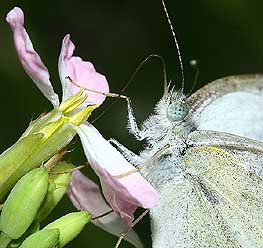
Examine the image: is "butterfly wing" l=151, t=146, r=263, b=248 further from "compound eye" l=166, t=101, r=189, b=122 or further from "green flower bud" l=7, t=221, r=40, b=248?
"green flower bud" l=7, t=221, r=40, b=248

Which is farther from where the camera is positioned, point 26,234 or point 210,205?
point 210,205

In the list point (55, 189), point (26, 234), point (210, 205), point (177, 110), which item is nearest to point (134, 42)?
point (177, 110)

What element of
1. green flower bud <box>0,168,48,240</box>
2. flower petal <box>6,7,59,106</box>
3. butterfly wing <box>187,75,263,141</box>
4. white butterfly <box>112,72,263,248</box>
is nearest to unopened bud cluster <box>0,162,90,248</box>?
green flower bud <box>0,168,48,240</box>

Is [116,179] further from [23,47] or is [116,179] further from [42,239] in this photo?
[23,47]

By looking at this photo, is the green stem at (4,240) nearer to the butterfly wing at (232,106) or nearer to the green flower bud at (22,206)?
the green flower bud at (22,206)

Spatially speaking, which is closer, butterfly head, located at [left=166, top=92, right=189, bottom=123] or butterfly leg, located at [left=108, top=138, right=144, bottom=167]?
butterfly leg, located at [left=108, top=138, right=144, bottom=167]

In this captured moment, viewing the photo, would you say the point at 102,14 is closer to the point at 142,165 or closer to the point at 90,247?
the point at 90,247

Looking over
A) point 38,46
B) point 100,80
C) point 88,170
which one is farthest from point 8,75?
point 100,80
